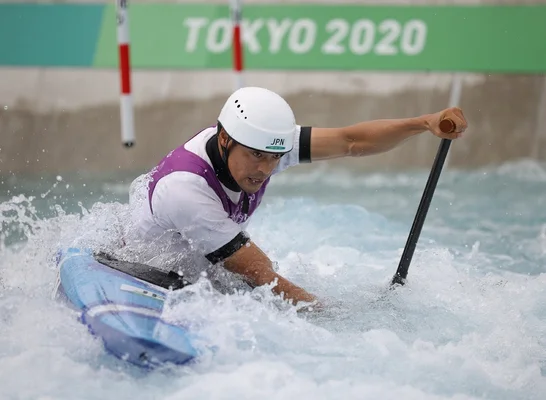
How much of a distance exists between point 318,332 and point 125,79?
2134mm

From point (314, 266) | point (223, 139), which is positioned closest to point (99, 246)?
point (223, 139)

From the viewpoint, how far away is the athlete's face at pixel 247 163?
3.09 meters

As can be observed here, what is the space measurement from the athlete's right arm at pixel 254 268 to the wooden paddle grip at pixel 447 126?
Result: 0.84 meters

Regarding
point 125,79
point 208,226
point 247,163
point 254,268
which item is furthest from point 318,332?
point 125,79

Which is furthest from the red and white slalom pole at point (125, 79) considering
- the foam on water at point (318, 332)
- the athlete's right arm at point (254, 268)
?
the athlete's right arm at point (254, 268)

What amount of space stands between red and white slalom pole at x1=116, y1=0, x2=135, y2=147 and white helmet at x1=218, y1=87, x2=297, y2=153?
1.54m

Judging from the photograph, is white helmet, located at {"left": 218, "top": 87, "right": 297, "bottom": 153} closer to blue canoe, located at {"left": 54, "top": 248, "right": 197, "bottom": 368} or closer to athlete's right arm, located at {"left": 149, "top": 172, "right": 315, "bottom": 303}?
athlete's right arm, located at {"left": 149, "top": 172, "right": 315, "bottom": 303}

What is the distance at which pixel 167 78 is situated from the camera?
7.25m

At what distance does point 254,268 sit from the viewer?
3104mm

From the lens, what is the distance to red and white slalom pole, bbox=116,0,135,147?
15.0 ft

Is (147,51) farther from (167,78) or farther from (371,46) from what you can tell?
(371,46)

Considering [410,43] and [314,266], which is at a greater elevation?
[410,43]

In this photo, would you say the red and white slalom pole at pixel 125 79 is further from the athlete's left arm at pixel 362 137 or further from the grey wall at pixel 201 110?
the grey wall at pixel 201 110

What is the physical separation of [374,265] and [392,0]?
128 inches
